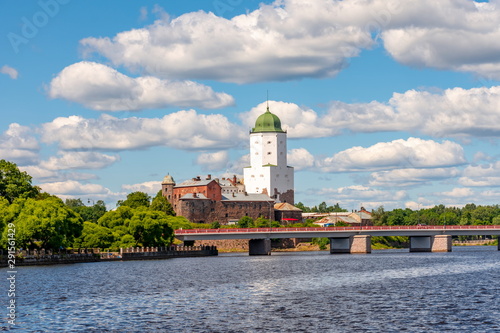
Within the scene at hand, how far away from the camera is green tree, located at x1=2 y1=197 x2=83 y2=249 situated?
4254 inches

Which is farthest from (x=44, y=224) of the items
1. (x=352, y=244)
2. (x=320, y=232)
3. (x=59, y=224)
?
(x=352, y=244)

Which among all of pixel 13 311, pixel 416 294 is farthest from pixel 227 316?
pixel 416 294

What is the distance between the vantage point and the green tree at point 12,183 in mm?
138500

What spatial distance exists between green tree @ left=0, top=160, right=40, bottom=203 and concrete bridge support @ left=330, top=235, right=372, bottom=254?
69.8 metres

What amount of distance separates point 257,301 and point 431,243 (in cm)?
12287

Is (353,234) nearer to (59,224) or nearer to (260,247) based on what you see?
(260,247)

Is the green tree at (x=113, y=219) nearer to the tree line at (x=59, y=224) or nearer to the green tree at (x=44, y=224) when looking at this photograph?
the tree line at (x=59, y=224)

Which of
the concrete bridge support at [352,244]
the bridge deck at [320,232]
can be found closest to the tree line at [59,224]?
the bridge deck at [320,232]

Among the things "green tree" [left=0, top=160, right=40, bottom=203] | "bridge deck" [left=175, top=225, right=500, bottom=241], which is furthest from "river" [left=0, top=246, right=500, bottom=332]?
"bridge deck" [left=175, top=225, right=500, bottom=241]

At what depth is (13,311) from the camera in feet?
183

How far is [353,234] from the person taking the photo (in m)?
173

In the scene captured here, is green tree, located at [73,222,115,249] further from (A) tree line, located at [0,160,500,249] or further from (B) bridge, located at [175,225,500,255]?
(B) bridge, located at [175,225,500,255]

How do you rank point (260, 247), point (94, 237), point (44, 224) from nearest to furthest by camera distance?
point (44, 224) < point (94, 237) < point (260, 247)

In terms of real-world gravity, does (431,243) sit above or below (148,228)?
Result: below
